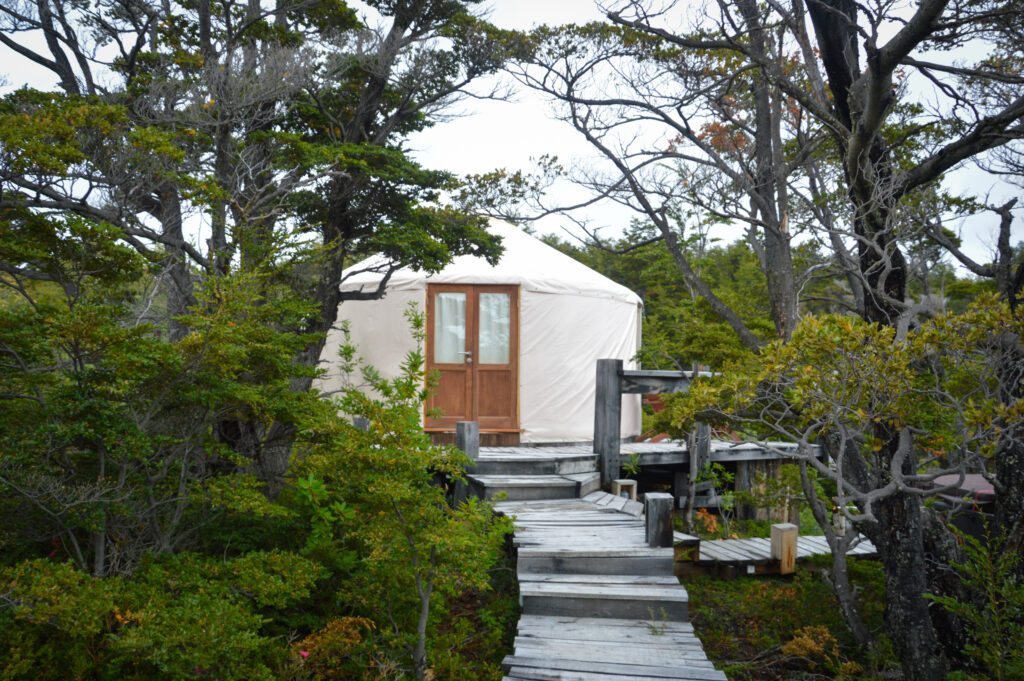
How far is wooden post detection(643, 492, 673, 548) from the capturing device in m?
4.25

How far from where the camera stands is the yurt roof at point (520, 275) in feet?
26.1

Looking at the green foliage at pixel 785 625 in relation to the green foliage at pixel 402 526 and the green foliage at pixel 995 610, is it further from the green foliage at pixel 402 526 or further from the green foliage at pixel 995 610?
the green foliage at pixel 402 526

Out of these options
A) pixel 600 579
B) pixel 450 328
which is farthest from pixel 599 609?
pixel 450 328

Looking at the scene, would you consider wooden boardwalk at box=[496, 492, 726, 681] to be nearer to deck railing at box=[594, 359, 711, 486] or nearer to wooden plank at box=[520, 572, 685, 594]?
wooden plank at box=[520, 572, 685, 594]

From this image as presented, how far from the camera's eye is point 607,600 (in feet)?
12.5

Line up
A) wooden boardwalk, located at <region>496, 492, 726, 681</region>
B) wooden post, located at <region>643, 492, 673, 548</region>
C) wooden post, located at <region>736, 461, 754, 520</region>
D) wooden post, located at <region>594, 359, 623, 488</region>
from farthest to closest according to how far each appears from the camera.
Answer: wooden post, located at <region>736, 461, 754, 520</region> < wooden post, located at <region>594, 359, 623, 488</region> < wooden post, located at <region>643, 492, 673, 548</region> < wooden boardwalk, located at <region>496, 492, 726, 681</region>

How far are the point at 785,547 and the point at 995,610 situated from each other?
7.49 ft

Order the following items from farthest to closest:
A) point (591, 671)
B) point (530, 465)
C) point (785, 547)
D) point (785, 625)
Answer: point (530, 465) < point (785, 547) < point (785, 625) < point (591, 671)

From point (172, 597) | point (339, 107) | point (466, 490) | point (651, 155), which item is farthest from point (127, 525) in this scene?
point (651, 155)

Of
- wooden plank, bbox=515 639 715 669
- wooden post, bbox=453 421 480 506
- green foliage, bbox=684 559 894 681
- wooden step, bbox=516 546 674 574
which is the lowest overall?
green foliage, bbox=684 559 894 681

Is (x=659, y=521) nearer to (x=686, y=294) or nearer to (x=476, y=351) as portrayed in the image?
(x=476, y=351)

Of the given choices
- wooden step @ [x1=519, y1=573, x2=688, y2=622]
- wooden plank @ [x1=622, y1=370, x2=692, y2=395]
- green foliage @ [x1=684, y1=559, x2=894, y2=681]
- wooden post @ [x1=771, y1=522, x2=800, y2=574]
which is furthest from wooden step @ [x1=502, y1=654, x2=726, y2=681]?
wooden plank @ [x1=622, y1=370, x2=692, y2=395]

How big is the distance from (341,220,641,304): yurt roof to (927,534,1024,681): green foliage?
16.3ft

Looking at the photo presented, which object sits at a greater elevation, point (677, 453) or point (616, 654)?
point (677, 453)
